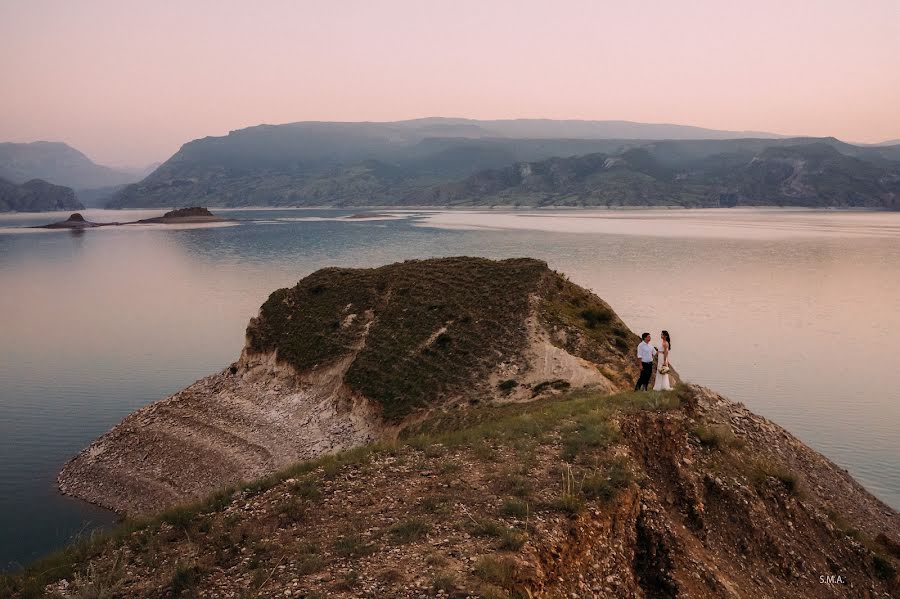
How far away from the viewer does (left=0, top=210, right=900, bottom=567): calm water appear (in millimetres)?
36906

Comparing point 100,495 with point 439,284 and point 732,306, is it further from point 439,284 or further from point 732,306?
point 732,306

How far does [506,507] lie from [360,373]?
940 inches

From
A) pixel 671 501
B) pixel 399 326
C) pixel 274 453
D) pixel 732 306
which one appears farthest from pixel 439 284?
pixel 732 306

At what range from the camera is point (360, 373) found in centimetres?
3738

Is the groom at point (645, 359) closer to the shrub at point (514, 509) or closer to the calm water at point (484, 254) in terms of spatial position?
the shrub at point (514, 509)

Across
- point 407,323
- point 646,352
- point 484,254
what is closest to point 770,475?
point 646,352

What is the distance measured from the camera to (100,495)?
1300 inches

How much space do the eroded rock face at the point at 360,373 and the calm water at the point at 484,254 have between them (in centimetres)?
512

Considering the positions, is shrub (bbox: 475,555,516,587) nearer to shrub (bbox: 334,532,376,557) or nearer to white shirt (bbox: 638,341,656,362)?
shrub (bbox: 334,532,376,557)

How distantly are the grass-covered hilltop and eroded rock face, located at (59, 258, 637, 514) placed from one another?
0.22 m

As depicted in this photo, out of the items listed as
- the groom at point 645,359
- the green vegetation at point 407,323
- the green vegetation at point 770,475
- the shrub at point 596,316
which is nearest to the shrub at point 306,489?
the green vegetation at point 770,475

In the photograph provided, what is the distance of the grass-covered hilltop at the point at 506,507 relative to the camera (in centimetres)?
1302

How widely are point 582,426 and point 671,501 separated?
12.3 ft

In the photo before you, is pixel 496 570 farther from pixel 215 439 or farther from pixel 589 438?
pixel 215 439
